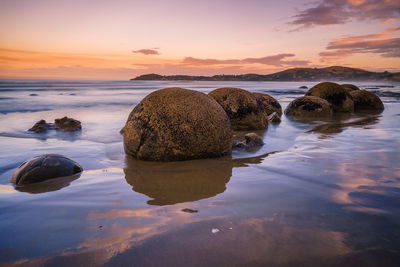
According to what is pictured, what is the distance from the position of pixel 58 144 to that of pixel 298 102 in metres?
8.42

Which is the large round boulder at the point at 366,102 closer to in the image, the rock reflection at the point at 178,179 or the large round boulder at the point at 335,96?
the large round boulder at the point at 335,96

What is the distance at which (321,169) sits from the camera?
3.67 metres

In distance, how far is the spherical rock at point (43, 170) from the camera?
3.27m

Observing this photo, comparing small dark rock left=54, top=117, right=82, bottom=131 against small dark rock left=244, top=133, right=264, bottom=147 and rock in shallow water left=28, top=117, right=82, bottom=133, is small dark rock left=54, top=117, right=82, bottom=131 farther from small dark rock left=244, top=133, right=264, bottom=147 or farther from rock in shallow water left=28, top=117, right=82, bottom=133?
small dark rock left=244, top=133, right=264, bottom=147

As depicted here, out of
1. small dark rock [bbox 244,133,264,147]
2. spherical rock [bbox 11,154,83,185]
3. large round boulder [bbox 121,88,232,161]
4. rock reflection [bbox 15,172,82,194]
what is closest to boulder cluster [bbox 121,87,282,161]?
large round boulder [bbox 121,88,232,161]

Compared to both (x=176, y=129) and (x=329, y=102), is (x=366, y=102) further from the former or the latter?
(x=176, y=129)

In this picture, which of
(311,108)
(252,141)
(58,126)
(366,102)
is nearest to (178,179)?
(252,141)

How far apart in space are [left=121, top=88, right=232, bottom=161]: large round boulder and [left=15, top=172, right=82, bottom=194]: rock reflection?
4.00 feet

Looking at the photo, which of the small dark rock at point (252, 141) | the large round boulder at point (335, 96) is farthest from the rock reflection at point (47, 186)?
the large round boulder at point (335, 96)

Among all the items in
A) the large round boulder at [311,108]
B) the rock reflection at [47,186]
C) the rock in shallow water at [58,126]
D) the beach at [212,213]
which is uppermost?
the large round boulder at [311,108]

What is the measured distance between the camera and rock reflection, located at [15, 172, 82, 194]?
3.04 meters

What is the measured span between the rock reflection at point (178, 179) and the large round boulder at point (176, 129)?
16 cm

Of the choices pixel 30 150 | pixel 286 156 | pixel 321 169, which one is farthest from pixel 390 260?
pixel 30 150

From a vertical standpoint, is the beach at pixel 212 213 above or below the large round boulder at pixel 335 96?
below
